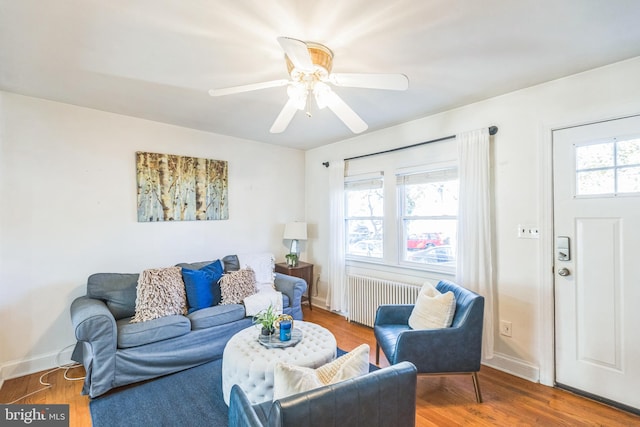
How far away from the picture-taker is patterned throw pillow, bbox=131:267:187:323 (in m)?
2.65

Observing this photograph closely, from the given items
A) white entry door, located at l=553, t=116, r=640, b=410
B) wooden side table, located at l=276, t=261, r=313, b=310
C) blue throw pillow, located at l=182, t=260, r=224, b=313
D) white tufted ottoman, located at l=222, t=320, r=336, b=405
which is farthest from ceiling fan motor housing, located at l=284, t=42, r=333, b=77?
wooden side table, located at l=276, t=261, r=313, b=310

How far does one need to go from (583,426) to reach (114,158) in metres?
4.50

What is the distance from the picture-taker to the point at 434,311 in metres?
2.36

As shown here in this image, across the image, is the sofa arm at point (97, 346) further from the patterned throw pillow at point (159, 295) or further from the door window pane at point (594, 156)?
the door window pane at point (594, 156)

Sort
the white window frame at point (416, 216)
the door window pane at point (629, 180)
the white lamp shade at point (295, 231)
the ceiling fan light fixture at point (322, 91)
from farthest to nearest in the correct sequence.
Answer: the white lamp shade at point (295, 231), the white window frame at point (416, 216), the door window pane at point (629, 180), the ceiling fan light fixture at point (322, 91)

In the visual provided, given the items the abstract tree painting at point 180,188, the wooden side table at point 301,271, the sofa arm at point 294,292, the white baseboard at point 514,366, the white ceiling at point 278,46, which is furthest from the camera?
the wooden side table at point 301,271

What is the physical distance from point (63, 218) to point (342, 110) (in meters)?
2.82

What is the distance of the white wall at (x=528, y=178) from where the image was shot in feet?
7.41

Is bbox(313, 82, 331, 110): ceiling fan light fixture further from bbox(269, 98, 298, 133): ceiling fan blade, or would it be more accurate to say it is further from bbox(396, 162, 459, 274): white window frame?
bbox(396, 162, 459, 274): white window frame

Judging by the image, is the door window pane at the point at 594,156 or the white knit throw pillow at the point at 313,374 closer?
the white knit throw pillow at the point at 313,374

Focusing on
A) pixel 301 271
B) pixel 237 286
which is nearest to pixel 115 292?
pixel 237 286

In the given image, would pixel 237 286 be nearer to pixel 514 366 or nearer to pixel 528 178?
pixel 514 366

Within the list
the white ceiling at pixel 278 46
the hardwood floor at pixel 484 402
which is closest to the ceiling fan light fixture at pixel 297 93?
the white ceiling at pixel 278 46

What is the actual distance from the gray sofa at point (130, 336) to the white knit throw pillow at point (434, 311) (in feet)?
5.45
